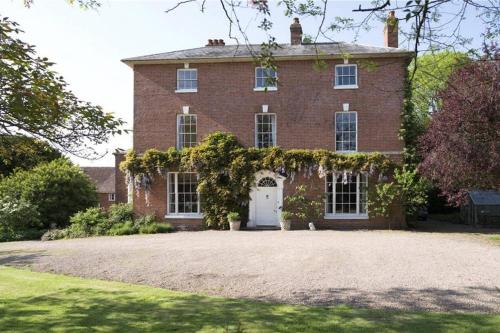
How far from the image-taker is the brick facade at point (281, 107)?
23250 mm

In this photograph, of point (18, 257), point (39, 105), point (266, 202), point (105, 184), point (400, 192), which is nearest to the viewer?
point (39, 105)

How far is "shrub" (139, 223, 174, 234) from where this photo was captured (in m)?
22.7

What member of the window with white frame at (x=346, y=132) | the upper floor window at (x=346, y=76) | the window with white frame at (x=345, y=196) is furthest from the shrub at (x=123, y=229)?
the upper floor window at (x=346, y=76)

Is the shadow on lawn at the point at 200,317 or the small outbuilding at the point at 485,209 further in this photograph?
the small outbuilding at the point at 485,209

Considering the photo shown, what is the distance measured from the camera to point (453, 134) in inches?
687

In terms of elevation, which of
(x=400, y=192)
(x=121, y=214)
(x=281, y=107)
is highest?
(x=281, y=107)

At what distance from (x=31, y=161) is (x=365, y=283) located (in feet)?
22.2

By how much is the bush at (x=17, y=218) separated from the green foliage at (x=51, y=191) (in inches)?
20.5

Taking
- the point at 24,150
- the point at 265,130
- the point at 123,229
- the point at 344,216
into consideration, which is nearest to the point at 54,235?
the point at 123,229

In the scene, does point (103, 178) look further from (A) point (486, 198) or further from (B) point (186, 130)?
(A) point (486, 198)

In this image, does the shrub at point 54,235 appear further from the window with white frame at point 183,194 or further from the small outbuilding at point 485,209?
the small outbuilding at point 485,209

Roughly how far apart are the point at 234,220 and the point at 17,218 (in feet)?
34.1

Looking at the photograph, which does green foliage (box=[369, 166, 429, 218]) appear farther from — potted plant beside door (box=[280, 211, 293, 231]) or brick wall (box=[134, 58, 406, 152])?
potted plant beside door (box=[280, 211, 293, 231])

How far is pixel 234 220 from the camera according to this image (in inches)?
898
